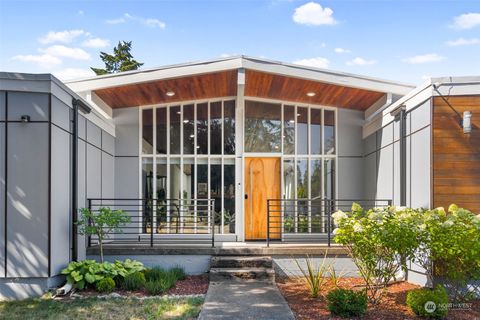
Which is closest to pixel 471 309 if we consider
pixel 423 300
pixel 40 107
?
pixel 423 300

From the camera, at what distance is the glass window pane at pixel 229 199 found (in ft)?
28.9

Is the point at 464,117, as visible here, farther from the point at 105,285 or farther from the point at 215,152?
the point at 105,285

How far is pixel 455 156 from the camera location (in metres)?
5.79

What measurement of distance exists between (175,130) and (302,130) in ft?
9.31

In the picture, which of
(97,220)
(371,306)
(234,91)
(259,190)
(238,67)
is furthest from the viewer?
(259,190)

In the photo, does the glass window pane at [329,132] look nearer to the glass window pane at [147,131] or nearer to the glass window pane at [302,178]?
the glass window pane at [302,178]

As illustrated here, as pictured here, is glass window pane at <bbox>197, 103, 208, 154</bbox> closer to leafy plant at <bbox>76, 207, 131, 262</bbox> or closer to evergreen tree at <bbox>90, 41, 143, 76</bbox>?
leafy plant at <bbox>76, 207, 131, 262</bbox>

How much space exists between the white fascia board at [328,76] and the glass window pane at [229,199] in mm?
2553

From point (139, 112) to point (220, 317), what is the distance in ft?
18.1

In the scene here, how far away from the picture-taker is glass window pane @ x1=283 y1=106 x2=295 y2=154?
357 inches

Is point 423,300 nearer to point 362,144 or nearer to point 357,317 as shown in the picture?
point 357,317

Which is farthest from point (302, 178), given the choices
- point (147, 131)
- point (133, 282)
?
point (133, 282)

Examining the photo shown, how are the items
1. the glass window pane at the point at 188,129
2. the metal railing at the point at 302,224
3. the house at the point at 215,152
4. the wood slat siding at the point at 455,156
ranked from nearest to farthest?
the house at the point at 215,152, the wood slat siding at the point at 455,156, the metal railing at the point at 302,224, the glass window pane at the point at 188,129

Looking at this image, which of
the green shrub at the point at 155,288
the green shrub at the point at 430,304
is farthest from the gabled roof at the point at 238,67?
the green shrub at the point at 430,304
